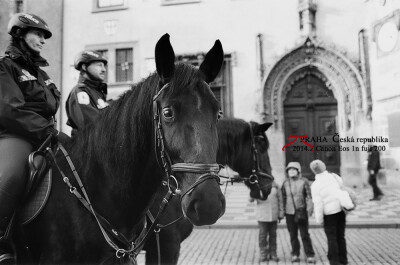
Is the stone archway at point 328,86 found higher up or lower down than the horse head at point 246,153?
higher up

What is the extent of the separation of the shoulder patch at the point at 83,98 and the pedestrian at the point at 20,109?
72 cm

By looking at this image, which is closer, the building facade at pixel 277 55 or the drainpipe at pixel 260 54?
the building facade at pixel 277 55

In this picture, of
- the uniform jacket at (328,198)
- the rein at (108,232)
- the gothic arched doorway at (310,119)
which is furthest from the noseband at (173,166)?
the gothic arched doorway at (310,119)

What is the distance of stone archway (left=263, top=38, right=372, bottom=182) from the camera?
16.2m

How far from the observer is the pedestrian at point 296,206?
6.55m

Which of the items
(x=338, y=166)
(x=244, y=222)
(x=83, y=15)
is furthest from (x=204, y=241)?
(x=83, y=15)

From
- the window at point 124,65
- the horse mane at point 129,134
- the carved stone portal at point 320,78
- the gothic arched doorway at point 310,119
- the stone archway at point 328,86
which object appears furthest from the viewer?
the window at point 124,65

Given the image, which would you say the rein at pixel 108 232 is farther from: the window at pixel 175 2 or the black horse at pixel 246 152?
the window at pixel 175 2

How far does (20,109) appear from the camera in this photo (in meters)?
2.28

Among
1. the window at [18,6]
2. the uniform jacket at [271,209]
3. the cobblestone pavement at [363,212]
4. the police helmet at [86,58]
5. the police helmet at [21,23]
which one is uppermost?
the window at [18,6]

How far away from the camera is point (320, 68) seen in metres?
17.1

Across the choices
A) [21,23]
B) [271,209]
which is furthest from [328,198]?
[21,23]

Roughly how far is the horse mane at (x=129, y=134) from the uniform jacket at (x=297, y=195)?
520 centimetres

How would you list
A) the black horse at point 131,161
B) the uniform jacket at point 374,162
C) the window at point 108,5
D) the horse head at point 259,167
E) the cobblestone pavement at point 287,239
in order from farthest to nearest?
the window at point 108,5 → the uniform jacket at point 374,162 → the cobblestone pavement at point 287,239 → the horse head at point 259,167 → the black horse at point 131,161
